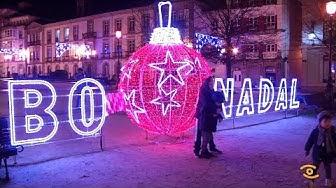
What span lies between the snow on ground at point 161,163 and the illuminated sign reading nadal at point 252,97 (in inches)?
61.6

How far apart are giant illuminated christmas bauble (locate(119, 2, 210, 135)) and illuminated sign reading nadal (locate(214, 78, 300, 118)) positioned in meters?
1.88

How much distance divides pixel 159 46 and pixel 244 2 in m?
25.4

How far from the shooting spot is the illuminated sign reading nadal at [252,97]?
14742 mm

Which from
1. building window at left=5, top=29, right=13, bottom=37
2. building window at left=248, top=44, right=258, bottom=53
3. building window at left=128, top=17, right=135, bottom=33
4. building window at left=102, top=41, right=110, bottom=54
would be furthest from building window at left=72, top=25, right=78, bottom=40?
building window at left=248, top=44, right=258, bottom=53

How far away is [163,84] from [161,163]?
248 centimetres

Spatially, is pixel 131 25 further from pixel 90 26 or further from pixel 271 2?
pixel 271 2

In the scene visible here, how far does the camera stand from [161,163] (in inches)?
384

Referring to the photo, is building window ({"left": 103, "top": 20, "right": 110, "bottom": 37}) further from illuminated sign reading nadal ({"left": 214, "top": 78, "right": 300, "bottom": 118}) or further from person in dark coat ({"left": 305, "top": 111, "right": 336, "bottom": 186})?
person in dark coat ({"left": 305, "top": 111, "right": 336, "bottom": 186})

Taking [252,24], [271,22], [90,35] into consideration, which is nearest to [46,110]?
[252,24]

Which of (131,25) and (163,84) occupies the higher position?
(131,25)

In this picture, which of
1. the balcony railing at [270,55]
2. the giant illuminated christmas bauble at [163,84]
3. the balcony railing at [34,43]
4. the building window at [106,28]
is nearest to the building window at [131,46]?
the building window at [106,28]

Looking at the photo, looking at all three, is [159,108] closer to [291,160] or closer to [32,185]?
[291,160]

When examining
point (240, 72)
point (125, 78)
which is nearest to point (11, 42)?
point (240, 72)

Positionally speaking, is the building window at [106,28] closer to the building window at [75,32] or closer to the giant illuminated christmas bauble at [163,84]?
the building window at [75,32]
